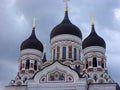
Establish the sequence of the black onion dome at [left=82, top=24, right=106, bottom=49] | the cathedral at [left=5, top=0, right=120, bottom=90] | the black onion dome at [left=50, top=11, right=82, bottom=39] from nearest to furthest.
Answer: the cathedral at [left=5, top=0, right=120, bottom=90]
the black onion dome at [left=82, top=24, right=106, bottom=49]
the black onion dome at [left=50, top=11, right=82, bottom=39]

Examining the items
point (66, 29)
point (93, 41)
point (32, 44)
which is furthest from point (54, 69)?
point (32, 44)

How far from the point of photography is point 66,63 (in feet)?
116

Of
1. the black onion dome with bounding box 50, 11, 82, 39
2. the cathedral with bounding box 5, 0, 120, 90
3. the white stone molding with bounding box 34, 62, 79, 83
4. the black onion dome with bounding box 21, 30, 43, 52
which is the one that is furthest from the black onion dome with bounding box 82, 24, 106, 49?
the white stone molding with bounding box 34, 62, 79, 83

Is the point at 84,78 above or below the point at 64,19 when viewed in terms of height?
below

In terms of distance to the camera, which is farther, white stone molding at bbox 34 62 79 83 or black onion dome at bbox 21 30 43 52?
black onion dome at bbox 21 30 43 52

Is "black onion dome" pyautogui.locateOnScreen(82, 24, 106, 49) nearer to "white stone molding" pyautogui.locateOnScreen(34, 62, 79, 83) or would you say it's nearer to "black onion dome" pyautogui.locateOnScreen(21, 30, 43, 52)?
"black onion dome" pyautogui.locateOnScreen(21, 30, 43, 52)

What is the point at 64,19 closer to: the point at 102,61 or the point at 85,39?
the point at 85,39

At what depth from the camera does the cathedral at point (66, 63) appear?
31.0 meters

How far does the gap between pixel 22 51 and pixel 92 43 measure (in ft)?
24.5

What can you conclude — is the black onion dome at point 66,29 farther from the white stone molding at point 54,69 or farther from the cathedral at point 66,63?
the white stone molding at point 54,69

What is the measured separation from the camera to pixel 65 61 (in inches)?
1393

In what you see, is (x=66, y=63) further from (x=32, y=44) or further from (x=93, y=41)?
(x=32, y=44)

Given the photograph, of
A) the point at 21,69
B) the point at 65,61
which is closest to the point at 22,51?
the point at 21,69

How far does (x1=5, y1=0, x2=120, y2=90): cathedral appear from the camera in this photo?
30969 millimetres
